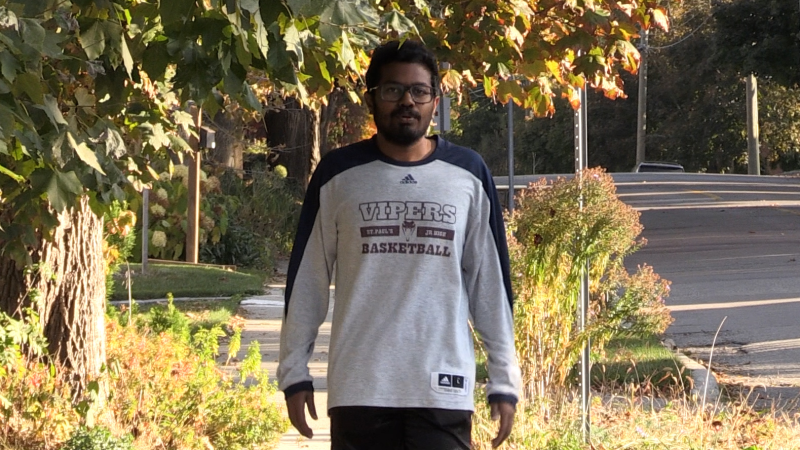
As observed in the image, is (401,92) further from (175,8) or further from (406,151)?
(175,8)

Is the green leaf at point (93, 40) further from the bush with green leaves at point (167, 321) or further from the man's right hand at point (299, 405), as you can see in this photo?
the bush with green leaves at point (167, 321)

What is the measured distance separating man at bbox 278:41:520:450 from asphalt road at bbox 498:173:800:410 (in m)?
3.87

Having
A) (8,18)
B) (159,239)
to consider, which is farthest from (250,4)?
(159,239)

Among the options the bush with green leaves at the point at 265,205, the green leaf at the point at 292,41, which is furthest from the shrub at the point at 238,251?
the green leaf at the point at 292,41

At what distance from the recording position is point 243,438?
19.9 feet

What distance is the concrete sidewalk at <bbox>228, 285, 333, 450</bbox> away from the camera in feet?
22.5

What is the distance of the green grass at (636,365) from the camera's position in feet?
27.3

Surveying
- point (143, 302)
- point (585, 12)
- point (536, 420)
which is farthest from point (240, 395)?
point (143, 302)

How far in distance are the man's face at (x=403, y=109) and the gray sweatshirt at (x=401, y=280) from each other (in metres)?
0.08

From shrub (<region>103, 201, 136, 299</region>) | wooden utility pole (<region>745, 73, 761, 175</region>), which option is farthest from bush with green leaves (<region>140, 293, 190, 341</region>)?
wooden utility pole (<region>745, 73, 761, 175</region>)

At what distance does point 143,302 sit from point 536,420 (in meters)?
7.75

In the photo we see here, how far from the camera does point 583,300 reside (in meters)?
5.98

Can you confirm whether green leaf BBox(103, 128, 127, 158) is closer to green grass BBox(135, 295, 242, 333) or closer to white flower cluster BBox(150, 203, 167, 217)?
green grass BBox(135, 295, 242, 333)

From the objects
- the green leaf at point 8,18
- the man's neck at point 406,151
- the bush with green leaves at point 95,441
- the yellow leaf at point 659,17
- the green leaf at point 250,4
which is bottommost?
the bush with green leaves at point 95,441
